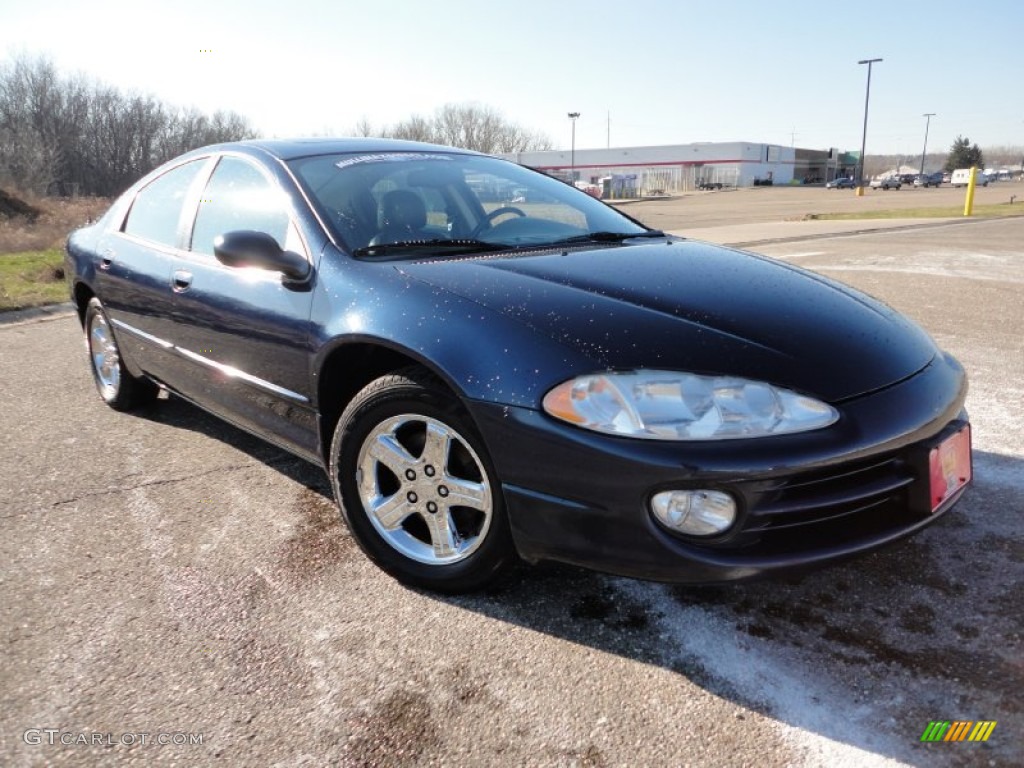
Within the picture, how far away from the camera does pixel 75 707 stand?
6.08 ft

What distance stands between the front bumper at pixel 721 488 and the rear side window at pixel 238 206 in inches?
51.9

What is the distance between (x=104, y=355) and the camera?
4.34m

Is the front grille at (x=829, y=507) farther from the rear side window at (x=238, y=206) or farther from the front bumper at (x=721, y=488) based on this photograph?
the rear side window at (x=238, y=206)

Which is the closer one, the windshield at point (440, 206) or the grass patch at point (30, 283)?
the windshield at point (440, 206)

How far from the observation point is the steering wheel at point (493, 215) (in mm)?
2897

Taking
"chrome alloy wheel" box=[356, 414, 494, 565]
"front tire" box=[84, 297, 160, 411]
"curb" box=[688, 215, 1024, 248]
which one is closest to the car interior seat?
"chrome alloy wheel" box=[356, 414, 494, 565]

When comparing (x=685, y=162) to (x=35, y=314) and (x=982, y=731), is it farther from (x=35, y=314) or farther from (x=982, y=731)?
(x=982, y=731)

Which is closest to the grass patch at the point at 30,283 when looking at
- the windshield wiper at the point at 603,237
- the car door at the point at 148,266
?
the car door at the point at 148,266

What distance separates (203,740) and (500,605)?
868 mm

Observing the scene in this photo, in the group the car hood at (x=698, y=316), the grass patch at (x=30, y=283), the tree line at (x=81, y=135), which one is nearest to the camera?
the car hood at (x=698, y=316)

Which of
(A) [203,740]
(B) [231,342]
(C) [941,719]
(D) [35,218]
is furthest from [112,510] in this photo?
(D) [35,218]

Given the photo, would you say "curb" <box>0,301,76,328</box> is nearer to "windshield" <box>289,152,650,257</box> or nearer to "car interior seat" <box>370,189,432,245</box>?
"windshield" <box>289,152,650,257</box>

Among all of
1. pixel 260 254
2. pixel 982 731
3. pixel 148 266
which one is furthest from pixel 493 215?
pixel 982 731
